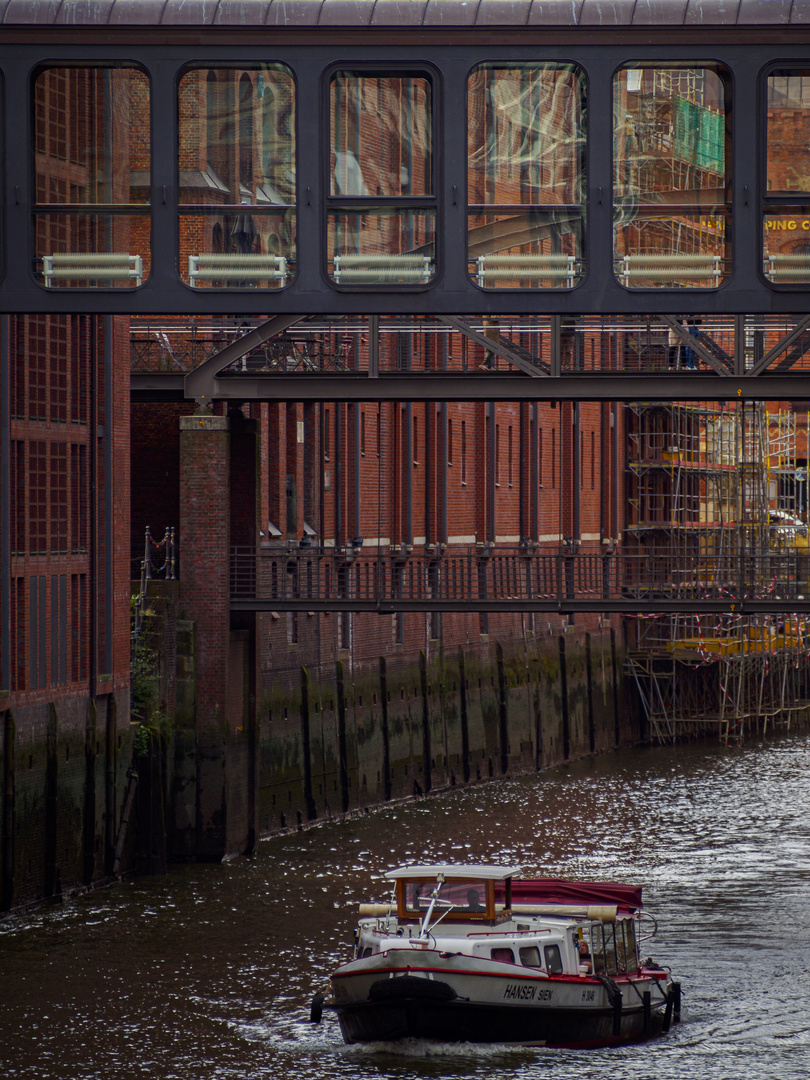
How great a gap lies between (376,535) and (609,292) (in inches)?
1054

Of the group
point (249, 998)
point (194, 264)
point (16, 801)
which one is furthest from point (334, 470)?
point (194, 264)

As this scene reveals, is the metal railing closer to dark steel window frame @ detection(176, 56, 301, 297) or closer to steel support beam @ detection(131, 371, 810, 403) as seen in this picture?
steel support beam @ detection(131, 371, 810, 403)

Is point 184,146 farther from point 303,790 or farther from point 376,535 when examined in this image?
point 376,535

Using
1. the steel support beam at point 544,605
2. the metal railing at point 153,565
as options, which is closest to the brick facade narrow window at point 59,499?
the metal railing at point 153,565

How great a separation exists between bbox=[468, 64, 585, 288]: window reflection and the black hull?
7585 mm

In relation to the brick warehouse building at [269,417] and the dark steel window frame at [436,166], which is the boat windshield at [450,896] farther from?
the dark steel window frame at [436,166]

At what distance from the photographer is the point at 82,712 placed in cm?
2988

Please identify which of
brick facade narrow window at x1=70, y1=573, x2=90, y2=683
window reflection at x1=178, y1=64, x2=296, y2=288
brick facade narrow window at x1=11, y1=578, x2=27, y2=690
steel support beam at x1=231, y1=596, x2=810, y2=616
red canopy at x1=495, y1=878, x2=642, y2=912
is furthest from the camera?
steel support beam at x1=231, y1=596, x2=810, y2=616

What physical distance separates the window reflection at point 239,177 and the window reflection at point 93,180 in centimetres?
35

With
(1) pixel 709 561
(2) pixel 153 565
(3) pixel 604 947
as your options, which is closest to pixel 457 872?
(3) pixel 604 947

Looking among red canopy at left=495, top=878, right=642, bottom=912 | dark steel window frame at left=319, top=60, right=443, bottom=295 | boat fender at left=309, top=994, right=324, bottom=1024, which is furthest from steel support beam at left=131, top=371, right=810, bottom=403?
dark steel window frame at left=319, top=60, right=443, bottom=295

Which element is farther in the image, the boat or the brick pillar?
the brick pillar

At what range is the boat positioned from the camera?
69.5ft

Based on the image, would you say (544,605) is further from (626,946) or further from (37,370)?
(626,946)
